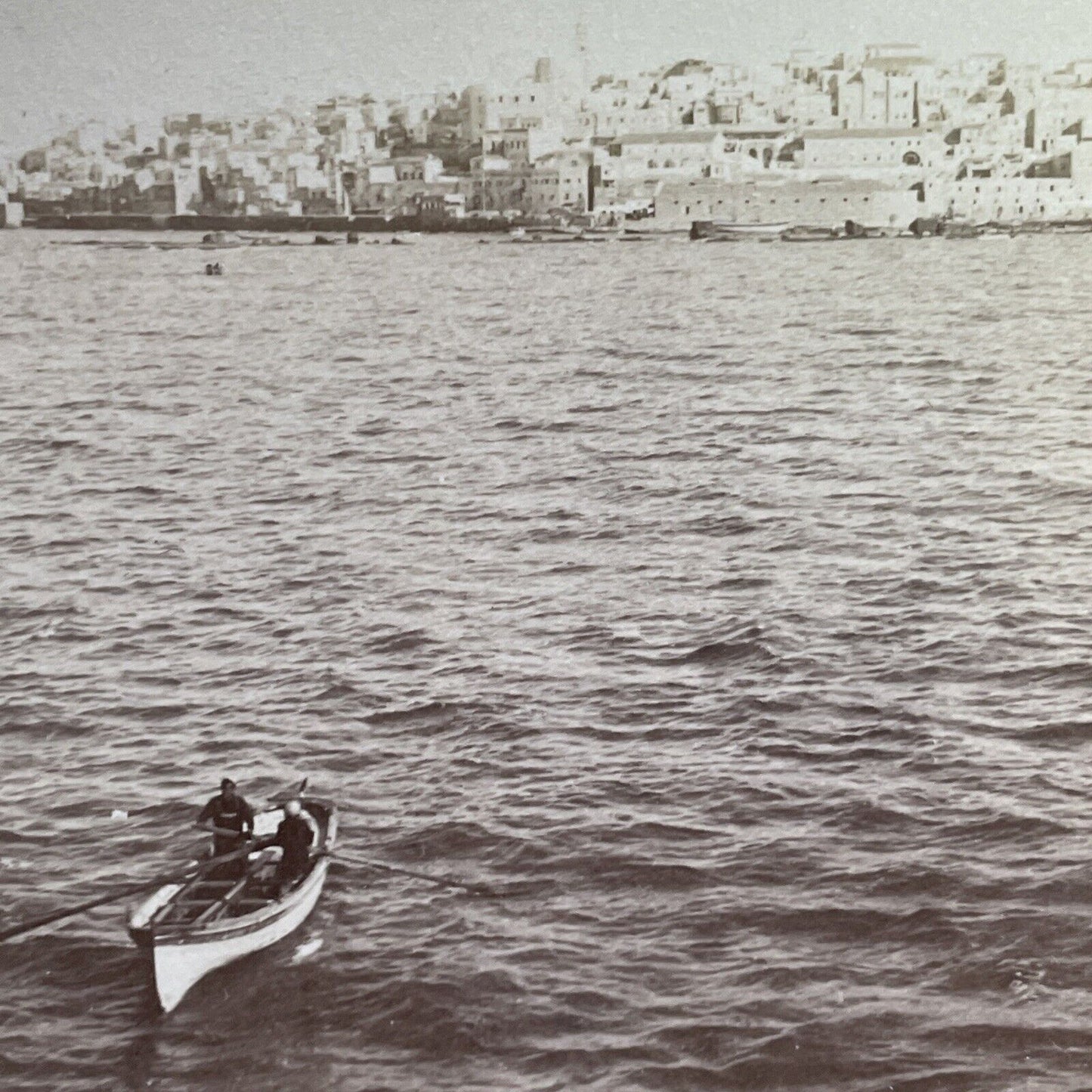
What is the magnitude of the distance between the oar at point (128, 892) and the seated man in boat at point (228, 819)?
7 cm

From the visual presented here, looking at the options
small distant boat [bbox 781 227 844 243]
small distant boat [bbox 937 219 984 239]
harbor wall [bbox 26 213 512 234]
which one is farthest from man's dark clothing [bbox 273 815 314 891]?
small distant boat [bbox 781 227 844 243]

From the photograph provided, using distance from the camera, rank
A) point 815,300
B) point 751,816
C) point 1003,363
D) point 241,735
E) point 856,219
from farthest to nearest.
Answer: point 856,219 < point 815,300 < point 1003,363 < point 241,735 < point 751,816

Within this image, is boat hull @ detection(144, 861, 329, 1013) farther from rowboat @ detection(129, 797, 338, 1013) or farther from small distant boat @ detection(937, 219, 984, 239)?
small distant boat @ detection(937, 219, 984, 239)

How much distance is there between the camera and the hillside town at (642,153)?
24.2 meters

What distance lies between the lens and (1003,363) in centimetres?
2497

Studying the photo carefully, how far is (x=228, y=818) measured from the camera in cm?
882

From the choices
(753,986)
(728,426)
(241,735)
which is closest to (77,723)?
(241,735)

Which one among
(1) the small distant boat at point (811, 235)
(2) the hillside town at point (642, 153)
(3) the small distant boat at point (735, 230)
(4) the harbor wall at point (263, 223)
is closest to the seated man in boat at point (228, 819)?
(2) the hillside town at point (642, 153)

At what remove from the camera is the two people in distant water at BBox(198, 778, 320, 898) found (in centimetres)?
874

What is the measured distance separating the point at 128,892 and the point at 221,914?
0.67 metres

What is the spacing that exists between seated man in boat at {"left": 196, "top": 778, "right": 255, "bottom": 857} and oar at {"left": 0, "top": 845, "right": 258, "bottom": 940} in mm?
67

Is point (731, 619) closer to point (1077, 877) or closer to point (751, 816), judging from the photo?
point (751, 816)

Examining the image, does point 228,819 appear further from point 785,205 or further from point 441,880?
point 785,205

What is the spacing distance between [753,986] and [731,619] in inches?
251
